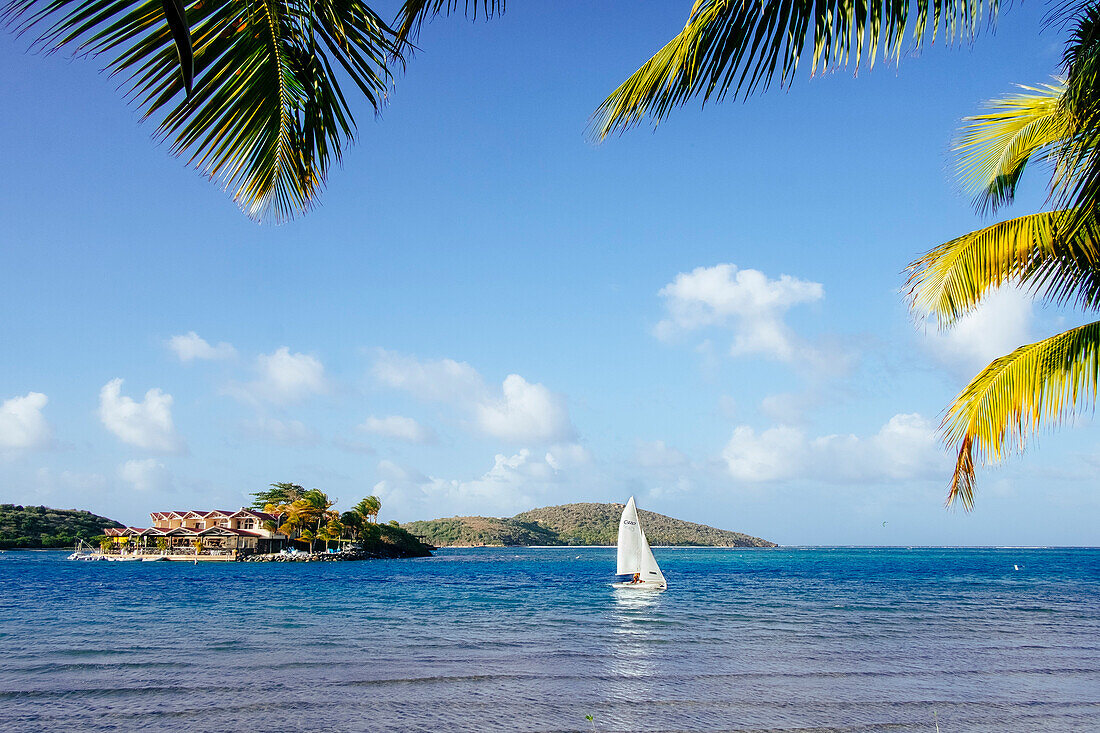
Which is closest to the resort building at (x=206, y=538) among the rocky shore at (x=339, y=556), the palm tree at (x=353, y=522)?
the rocky shore at (x=339, y=556)

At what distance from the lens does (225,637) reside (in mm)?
22547

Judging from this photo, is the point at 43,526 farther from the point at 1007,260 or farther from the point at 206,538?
the point at 1007,260

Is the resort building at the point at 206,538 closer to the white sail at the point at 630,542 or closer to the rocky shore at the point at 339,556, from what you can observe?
the rocky shore at the point at 339,556

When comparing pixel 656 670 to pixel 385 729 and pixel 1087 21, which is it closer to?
pixel 385 729

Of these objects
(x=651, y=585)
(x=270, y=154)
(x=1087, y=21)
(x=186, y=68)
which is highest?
(x=1087, y=21)

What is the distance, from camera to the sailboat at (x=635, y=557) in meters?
44.2

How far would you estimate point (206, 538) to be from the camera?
97.7 m

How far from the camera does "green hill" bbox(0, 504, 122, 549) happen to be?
14550 cm

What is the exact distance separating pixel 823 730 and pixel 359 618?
70.3 ft

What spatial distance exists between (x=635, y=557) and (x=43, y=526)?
154859 mm

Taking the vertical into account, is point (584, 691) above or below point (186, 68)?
below

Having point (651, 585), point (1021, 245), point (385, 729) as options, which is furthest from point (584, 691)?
point (651, 585)

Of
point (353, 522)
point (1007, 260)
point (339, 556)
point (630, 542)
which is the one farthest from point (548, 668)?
point (353, 522)

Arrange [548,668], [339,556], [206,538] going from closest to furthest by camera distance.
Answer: [548,668] → [206,538] → [339,556]
